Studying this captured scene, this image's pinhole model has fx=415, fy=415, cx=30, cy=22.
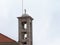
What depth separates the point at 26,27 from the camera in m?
76.1

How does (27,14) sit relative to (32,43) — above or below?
above

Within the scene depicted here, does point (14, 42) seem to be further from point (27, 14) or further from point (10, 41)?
point (27, 14)

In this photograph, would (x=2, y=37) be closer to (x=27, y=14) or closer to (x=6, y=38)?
(x=6, y=38)

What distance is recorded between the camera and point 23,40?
75.4m

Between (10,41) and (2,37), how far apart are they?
3.76 meters

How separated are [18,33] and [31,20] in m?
3.66

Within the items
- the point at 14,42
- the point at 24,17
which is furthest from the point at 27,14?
the point at 14,42

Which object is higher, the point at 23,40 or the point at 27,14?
the point at 27,14

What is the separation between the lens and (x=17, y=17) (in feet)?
248

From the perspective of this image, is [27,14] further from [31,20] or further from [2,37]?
[2,37]

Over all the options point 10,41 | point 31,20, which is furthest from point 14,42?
point 31,20

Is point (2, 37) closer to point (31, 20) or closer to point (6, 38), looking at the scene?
point (6, 38)

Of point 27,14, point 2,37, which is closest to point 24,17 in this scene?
point 27,14

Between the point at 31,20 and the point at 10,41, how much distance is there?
5832 mm
